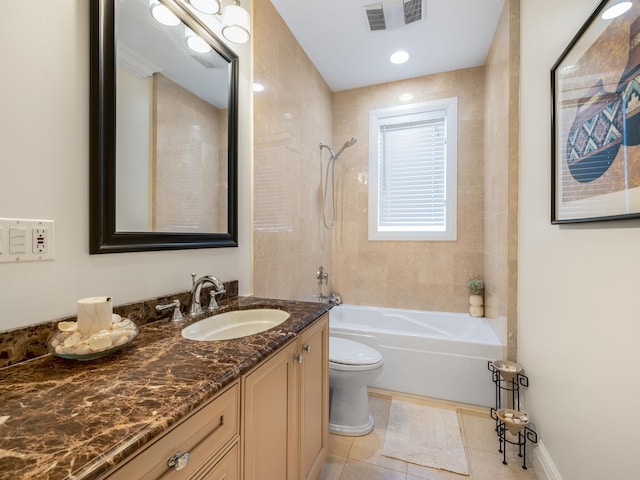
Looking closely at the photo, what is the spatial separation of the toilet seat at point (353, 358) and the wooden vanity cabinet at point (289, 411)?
335mm

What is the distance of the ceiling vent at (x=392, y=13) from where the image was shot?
76.6 inches

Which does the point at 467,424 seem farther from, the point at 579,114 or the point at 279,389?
the point at 579,114

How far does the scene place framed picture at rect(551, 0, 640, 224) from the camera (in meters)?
0.83

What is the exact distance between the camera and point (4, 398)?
1.98 ft

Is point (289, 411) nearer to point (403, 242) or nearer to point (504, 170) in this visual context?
point (504, 170)

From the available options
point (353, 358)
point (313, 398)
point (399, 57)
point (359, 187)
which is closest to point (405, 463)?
point (353, 358)

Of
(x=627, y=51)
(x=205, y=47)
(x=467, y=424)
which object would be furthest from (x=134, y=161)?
(x=467, y=424)

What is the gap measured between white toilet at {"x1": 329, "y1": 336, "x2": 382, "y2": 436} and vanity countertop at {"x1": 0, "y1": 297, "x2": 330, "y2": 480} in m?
0.95

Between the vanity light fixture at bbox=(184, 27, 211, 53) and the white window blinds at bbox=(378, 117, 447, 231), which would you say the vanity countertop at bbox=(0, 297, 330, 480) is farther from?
the white window blinds at bbox=(378, 117, 447, 231)

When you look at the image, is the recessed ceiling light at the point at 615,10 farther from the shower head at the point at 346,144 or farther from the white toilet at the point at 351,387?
the shower head at the point at 346,144

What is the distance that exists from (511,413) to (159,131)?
224 cm

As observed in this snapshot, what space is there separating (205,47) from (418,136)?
2166mm

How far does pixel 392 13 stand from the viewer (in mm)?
2031

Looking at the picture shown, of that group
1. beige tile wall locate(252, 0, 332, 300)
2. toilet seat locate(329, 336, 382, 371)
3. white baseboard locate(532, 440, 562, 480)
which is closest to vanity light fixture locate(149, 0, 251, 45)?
beige tile wall locate(252, 0, 332, 300)
